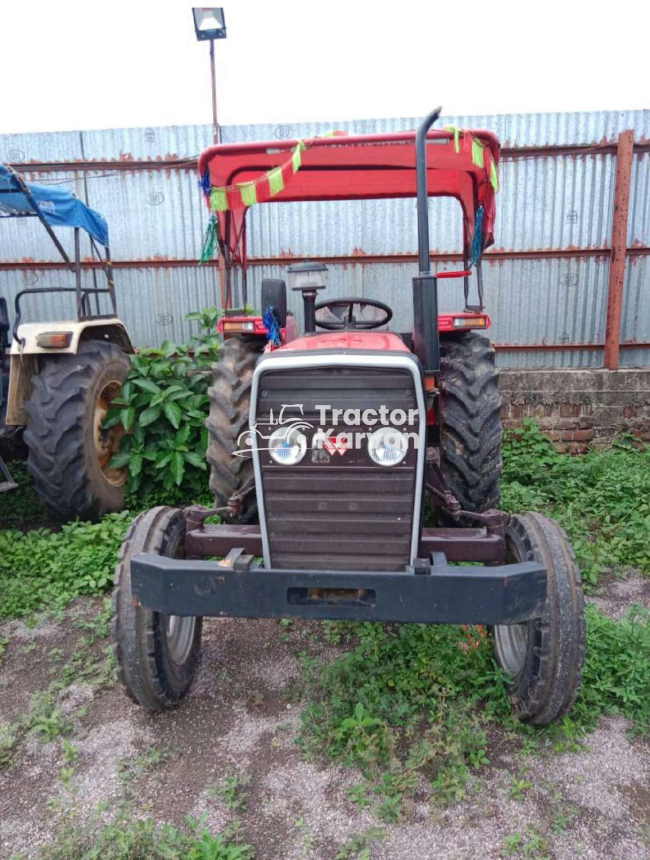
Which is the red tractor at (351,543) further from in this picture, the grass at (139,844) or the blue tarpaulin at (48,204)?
the blue tarpaulin at (48,204)

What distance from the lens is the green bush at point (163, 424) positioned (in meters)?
4.80

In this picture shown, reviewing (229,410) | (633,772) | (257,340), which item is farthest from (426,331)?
(633,772)

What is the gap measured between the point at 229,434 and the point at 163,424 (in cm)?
202

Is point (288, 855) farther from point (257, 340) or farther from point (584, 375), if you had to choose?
point (584, 375)

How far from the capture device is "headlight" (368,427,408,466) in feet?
7.57

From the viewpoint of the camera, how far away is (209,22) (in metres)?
6.41

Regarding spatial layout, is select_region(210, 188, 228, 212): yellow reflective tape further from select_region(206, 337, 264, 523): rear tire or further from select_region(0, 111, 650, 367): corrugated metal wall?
select_region(0, 111, 650, 367): corrugated metal wall

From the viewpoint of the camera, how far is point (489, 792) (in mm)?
2287

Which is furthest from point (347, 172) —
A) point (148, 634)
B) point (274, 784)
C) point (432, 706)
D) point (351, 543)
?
point (274, 784)

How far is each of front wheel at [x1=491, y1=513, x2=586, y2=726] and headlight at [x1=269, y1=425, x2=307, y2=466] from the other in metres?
1.03

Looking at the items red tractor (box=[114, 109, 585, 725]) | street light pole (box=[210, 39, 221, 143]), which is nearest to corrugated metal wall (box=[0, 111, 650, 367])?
street light pole (box=[210, 39, 221, 143])

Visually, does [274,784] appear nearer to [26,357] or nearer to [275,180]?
[275,180]

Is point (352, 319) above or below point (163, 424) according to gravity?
above

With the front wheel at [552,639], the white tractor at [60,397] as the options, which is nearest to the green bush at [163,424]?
the white tractor at [60,397]
